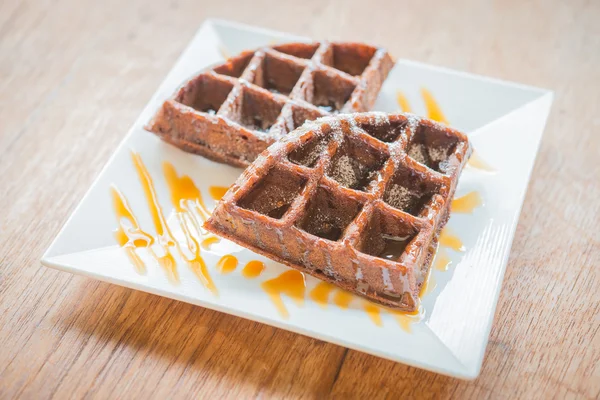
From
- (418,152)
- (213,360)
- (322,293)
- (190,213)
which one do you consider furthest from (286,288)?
(418,152)

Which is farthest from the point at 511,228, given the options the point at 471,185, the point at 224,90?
the point at 224,90

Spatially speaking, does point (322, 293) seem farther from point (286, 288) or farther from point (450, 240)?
point (450, 240)

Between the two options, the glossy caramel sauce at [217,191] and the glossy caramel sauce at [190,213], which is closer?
the glossy caramel sauce at [190,213]

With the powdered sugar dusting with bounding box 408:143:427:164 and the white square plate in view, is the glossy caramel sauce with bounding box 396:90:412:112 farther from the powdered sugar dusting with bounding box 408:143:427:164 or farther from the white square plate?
the powdered sugar dusting with bounding box 408:143:427:164

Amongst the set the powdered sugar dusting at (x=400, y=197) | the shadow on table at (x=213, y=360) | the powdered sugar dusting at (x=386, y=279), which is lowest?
the shadow on table at (x=213, y=360)

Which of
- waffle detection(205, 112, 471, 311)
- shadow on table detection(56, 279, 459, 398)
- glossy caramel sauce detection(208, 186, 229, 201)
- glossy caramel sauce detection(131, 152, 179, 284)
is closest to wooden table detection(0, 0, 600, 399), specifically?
shadow on table detection(56, 279, 459, 398)

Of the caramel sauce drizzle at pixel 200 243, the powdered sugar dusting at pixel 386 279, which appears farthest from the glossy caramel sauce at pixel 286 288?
the powdered sugar dusting at pixel 386 279

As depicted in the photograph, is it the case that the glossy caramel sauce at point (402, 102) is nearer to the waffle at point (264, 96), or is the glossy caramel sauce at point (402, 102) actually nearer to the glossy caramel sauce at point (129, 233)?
the waffle at point (264, 96)

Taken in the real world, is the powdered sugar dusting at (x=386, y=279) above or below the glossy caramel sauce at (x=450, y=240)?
below
